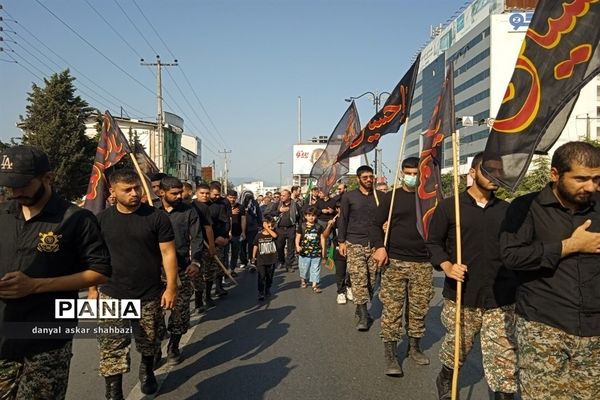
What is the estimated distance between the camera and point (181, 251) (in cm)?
610

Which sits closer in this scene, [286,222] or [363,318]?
[363,318]

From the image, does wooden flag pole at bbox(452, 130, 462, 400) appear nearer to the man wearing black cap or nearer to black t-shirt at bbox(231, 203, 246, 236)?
the man wearing black cap

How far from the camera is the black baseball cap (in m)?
2.83

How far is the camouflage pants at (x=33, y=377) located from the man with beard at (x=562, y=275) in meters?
2.63

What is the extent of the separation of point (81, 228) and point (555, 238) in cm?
269

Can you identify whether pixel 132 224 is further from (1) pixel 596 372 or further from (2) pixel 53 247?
(1) pixel 596 372

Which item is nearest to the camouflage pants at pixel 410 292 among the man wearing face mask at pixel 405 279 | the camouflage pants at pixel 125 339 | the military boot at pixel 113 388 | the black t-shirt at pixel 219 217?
the man wearing face mask at pixel 405 279

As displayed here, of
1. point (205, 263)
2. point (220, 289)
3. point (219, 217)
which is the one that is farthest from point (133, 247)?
point (220, 289)

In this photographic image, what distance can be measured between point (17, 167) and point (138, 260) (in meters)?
1.94

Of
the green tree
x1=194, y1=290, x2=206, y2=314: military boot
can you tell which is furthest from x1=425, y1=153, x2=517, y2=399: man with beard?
the green tree

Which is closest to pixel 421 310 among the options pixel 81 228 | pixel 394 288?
pixel 394 288

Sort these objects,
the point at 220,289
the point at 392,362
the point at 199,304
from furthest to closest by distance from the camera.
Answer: the point at 220,289 → the point at 199,304 → the point at 392,362

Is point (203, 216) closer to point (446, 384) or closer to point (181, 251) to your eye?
point (181, 251)

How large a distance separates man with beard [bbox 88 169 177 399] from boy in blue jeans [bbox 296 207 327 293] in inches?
220
